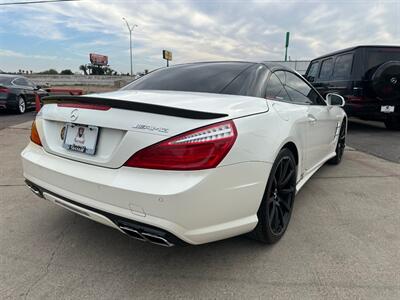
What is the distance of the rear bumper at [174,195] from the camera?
181 cm

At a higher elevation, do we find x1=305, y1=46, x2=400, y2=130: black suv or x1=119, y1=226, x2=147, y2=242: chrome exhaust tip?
x1=305, y1=46, x2=400, y2=130: black suv

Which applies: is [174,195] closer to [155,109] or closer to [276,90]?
[155,109]

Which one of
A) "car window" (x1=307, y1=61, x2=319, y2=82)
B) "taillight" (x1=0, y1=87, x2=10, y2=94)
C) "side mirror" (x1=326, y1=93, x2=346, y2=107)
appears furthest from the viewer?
"taillight" (x1=0, y1=87, x2=10, y2=94)

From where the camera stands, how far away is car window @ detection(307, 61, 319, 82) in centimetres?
974

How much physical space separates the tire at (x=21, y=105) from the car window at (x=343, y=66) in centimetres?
1001

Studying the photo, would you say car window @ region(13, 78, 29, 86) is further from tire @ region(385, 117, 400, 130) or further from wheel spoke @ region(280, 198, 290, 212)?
tire @ region(385, 117, 400, 130)

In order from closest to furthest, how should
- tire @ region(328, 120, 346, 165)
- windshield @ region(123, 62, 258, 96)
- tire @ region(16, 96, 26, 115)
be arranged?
windshield @ region(123, 62, 258, 96) → tire @ region(328, 120, 346, 165) → tire @ region(16, 96, 26, 115)

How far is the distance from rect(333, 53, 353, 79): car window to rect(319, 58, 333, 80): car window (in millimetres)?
323

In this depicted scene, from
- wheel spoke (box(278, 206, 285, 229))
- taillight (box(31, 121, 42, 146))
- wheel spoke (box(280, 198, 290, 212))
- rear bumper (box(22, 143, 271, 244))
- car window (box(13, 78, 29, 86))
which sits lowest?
wheel spoke (box(278, 206, 285, 229))

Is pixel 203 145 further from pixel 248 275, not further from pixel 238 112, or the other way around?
pixel 248 275

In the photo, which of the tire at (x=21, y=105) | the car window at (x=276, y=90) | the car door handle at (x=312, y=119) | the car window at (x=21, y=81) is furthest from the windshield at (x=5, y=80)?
the car door handle at (x=312, y=119)

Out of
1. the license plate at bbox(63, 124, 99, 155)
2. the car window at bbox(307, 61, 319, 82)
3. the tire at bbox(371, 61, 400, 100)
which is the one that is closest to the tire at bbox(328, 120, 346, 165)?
the tire at bbox(371, 61, 400, 100)

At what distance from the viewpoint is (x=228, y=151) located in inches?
75.0

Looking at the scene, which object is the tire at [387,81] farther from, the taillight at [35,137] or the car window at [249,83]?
the taillight at [35,137]
